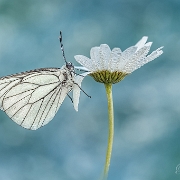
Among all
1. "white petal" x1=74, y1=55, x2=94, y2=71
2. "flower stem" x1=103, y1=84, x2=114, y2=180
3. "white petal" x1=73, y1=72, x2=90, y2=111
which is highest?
"white petal" x1=74, y1=55, x2=94, y2=71

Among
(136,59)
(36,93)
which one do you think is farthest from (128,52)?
(36,93)

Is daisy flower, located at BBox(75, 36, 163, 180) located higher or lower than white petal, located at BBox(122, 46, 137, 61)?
higher

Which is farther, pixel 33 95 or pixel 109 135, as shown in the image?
pixel 33 95

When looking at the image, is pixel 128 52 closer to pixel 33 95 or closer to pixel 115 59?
pixel 115 59

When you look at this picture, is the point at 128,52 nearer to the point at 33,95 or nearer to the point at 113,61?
the point at 113,61

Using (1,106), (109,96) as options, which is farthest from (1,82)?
(109,96)

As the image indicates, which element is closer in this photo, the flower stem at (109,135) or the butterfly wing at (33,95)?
the flower stem at (109,135)

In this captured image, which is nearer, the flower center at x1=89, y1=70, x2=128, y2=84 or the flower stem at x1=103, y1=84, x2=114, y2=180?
the flower stem at x1=103, y1=84, x2=114, y2=180
